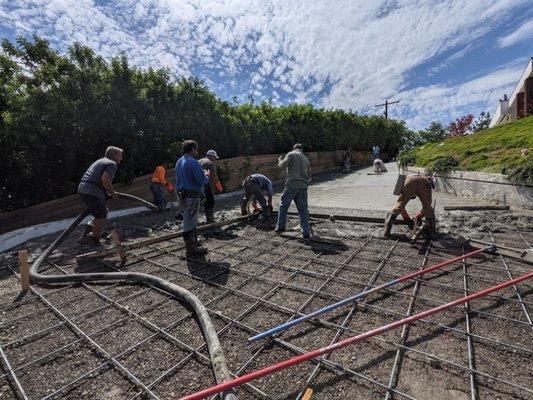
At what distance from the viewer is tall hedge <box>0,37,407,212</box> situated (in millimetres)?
6305

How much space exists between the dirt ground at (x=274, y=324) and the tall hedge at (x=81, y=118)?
11.1ft

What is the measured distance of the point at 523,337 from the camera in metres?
2.15

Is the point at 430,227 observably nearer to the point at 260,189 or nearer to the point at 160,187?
the point at 260,189

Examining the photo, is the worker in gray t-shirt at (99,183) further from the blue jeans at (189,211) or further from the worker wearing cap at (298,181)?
the worker wearing cap at (298,181)

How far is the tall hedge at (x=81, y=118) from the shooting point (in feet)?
20.7

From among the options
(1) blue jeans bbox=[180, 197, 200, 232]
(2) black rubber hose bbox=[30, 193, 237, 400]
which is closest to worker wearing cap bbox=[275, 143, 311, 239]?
(1) blue jeans bbox=[180, 197, 200, 232]

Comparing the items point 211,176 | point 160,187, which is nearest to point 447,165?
point 211,176

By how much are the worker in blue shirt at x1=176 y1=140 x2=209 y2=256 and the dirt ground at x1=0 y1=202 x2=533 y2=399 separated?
0.82 feet

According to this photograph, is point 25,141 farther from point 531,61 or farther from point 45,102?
point 531,61

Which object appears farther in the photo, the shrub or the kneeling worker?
the shrub

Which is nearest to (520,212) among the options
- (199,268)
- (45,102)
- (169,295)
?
(199,268)

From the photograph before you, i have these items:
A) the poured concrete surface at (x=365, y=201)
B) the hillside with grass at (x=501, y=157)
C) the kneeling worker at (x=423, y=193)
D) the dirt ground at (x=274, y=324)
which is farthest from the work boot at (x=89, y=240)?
the hillside with grass at (x=501, y=157)

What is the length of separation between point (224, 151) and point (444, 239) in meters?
8.20

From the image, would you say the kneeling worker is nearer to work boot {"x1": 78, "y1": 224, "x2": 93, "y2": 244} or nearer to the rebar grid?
the rebar grid
